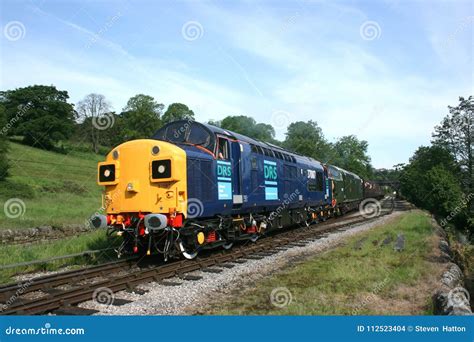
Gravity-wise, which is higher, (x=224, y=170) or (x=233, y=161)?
(x=233, y=161)

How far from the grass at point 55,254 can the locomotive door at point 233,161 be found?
423 cm

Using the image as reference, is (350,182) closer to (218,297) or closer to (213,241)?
(213,241)

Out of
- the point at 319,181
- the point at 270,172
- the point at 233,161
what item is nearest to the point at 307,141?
the point at 319,181

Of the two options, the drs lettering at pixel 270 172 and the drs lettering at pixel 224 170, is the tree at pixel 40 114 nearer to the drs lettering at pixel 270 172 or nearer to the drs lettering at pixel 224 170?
the drs lettering at pixel 270 172

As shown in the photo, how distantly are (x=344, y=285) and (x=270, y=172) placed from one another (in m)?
7.89

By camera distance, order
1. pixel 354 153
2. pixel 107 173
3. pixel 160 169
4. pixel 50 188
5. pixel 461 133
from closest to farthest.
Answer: pixel 160 169 → pixel 107 173 → pixel 50 188 → pixel 461 133 → pixel 354 153

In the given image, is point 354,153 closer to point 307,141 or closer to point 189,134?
point 307,141

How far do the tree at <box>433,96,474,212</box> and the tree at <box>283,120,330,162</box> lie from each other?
15.2 meters

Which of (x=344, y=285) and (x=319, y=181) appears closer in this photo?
(x=344, y=285)

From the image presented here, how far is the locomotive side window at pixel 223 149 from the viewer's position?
12.5m

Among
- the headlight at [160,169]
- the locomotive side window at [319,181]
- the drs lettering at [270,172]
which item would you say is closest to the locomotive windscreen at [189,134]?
the headlight at [160,169]

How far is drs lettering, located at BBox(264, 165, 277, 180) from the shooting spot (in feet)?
51.8

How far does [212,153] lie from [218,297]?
4.95 m

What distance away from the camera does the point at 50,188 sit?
112 feet
